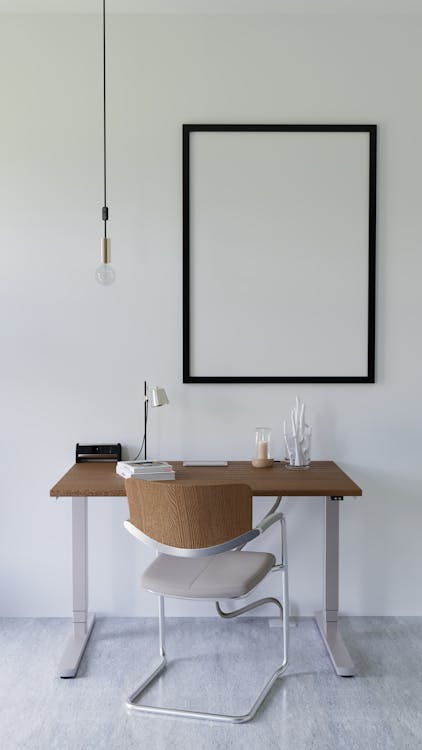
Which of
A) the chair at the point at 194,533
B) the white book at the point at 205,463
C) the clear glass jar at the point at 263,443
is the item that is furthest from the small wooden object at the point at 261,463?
the chair at the point at 194,533

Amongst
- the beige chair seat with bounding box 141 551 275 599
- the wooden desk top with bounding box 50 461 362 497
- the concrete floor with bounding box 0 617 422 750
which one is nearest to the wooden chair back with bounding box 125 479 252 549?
the beige chair seat with bounding box 141 551 275 599

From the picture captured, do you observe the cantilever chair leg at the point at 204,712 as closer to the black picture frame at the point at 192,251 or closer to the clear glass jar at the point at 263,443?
the clear glass jar at the point at 263,443

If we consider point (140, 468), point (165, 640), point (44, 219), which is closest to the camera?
point (140, 468)

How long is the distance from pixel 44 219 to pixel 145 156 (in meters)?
0.56

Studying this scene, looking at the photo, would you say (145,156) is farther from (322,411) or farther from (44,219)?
(322,411)

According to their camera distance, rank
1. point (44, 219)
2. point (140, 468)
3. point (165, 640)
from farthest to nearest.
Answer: point (44, 219) < point (165, 640) < point (140, 468)

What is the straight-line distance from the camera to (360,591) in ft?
10.8

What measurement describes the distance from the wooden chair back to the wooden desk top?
0.29 metres

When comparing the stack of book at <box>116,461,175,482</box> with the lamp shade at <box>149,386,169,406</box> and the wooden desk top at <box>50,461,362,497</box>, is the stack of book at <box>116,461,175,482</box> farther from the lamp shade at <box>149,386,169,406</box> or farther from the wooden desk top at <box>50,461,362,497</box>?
the lamp shade at <box>149,386,169,406</box>

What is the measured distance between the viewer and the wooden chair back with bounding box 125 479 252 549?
88.4 inches

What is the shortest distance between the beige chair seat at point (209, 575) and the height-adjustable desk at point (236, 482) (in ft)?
0.94

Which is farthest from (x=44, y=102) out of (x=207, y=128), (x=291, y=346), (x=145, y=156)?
(x=291, y=346)

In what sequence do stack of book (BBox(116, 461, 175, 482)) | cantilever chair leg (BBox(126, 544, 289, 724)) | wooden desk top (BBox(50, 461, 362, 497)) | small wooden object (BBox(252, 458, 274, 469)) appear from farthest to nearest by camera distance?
small wooden object (BBox(252, 458, 274, 469))
stack of book (BBox(116, 461, 175, 482))
wooden desk top (BBox(50, 461, 362, 497))
cantilever chair leg (BBox(126, 544, 289, 724))

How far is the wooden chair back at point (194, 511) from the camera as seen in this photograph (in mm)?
2244
